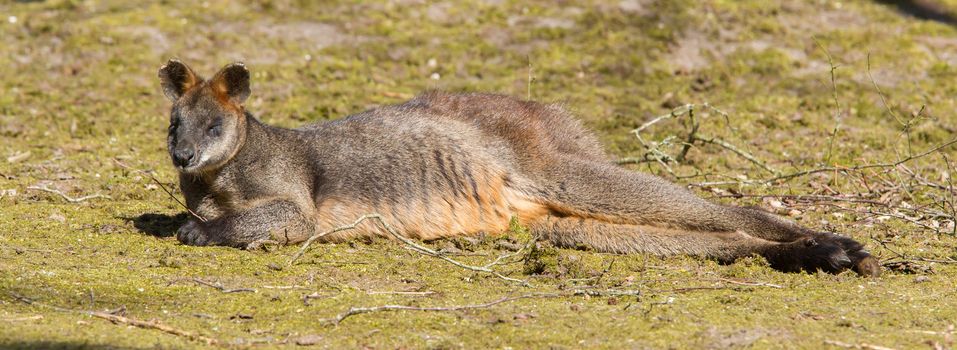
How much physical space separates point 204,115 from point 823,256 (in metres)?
4.30

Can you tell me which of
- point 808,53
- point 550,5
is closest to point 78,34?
point 550,5

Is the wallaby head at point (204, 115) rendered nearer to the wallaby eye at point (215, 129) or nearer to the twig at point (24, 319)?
the wallaby eye at point (215, 129)

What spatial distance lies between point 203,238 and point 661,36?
7792 millimetres

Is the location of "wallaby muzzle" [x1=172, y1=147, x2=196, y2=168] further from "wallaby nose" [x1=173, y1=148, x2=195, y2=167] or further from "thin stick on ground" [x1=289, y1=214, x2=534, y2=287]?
"thin stick on ground" [x1=289, y1=214, x2=534, y2=287]

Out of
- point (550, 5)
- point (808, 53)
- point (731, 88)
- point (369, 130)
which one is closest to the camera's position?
point (369, 130)

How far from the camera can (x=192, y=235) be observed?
7.46 metres

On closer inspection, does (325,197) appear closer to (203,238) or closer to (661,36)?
(203,238)

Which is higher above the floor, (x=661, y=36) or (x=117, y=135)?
(x=661, y=36)

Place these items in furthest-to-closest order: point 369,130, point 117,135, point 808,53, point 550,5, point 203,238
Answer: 1. point 550,5
2. point 808,53
3. point 117,135
4. point 369,130
5. point 203,238

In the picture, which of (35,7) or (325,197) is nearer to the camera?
(325,197)

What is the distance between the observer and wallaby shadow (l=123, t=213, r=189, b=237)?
799 centimetres

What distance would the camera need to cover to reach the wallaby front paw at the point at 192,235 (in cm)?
744

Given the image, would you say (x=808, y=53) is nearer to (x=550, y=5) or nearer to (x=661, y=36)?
(x=661, y=36)

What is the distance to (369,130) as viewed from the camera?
8.42 m
